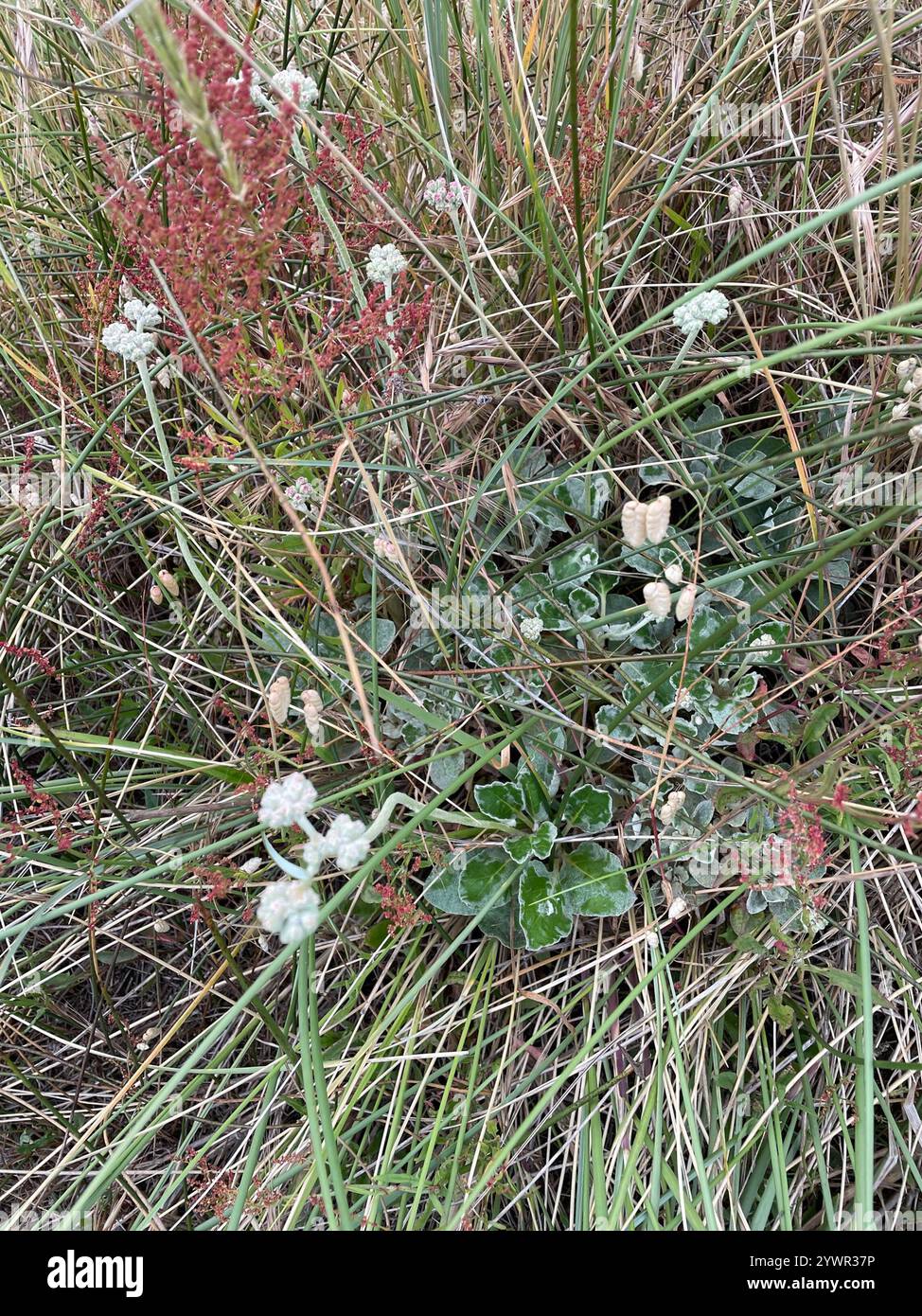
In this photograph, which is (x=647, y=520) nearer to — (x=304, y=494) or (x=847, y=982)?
(x=304, y=494)

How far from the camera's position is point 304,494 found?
105 centimetres

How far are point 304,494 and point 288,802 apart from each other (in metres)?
0.51

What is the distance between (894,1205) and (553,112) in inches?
57.2

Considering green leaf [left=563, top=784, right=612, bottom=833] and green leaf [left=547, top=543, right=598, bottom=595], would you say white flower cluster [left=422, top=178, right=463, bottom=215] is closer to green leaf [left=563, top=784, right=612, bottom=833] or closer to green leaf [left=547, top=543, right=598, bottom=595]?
green leaf [left=547, top=543, right=598, bottom=595]

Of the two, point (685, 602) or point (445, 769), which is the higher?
point (685, 602)

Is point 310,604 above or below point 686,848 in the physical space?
above

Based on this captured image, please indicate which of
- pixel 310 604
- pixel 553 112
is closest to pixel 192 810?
pixel 310 604

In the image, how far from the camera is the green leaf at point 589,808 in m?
1.11

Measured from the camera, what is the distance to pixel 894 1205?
1.04 meters

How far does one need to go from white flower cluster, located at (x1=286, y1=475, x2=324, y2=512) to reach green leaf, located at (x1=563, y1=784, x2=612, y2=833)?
0.50 metres

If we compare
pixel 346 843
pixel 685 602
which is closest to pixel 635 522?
pixel 685 602

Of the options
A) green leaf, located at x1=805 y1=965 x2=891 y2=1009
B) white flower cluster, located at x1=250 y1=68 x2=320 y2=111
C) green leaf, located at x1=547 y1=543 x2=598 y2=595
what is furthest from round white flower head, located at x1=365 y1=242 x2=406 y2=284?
green leaf, located at x1=805 y1=965 x2=891 y2=1009
